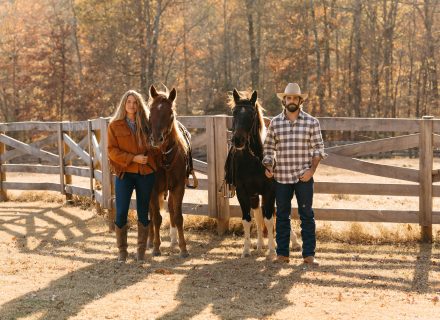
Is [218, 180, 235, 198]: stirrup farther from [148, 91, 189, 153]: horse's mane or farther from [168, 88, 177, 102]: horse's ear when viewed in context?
[168, 88, 177, 102]: horse's ear

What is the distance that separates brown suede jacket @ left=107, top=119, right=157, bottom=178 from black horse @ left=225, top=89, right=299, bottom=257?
3.49 ft

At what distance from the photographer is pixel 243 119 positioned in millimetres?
6734

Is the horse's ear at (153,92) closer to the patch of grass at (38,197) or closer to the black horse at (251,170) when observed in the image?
the black horse at (251,170)

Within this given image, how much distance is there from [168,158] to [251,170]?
1002 mm

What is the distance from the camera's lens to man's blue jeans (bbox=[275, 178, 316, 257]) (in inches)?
269

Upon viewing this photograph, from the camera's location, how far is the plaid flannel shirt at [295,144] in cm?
667

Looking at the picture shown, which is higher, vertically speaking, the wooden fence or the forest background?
the forest background

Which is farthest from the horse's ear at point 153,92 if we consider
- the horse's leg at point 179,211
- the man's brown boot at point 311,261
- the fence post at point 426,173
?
the fence post at point 426,173

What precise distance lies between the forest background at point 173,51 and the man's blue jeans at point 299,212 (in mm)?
23536

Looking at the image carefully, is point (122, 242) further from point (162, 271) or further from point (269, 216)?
point (269, 216)

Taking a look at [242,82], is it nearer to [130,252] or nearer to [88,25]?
[88,25]

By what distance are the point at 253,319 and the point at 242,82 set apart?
3798 cm

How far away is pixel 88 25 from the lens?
110ft

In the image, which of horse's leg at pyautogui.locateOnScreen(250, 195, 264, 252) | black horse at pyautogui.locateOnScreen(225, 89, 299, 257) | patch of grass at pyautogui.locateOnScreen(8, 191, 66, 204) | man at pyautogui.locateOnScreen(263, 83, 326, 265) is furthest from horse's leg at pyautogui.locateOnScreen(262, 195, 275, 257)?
patch of grass at pyautogui.locateOnScreen(8, 191, 66, 204)
